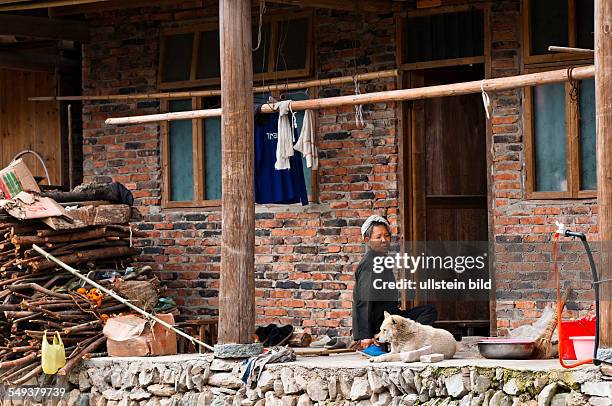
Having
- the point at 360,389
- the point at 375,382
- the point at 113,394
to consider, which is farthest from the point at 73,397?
the point at 375,382

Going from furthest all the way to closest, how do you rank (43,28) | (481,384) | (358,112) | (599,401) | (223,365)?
(43,28)
(358,112)
(223,365)
(481,384)
(599,401)

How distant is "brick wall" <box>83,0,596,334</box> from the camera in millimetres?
12750

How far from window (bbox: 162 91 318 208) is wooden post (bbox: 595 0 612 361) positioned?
6.15 metres

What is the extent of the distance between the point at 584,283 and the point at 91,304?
15.9ft

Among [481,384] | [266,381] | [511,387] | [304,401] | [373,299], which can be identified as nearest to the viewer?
[511,387]

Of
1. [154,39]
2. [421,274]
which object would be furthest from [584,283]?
[154,39]

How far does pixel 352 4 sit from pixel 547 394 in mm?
5259

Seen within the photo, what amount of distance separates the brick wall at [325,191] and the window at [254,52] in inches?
6.2

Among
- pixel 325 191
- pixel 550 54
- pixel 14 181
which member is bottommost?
pixel 325 191

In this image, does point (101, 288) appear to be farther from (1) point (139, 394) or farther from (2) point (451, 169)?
(2) point (451, 169)

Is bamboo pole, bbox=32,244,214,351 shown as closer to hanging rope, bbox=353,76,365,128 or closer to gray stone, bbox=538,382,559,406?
hanging rope, bbox=353,76,365,128

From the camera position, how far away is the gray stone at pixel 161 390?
11844 millimetres

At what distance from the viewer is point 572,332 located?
10.6 meters

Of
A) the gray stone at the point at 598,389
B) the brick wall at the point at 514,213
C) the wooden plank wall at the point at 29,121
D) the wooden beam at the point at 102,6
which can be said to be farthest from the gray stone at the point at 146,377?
the wooden plank wall at the point at 29,121
